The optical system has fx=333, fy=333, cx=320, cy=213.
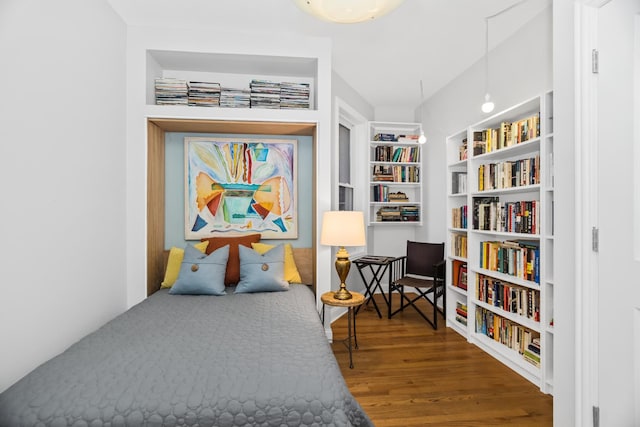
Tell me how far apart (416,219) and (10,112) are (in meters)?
4.28

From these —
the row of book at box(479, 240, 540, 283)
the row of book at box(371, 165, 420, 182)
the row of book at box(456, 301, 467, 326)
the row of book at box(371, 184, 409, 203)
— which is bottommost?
the row of book at box(456, 301, 467, 326)

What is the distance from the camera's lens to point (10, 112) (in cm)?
154

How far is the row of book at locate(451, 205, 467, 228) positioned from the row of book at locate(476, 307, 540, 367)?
33.2 inches

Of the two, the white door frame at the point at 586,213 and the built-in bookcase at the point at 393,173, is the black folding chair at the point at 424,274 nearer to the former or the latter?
the built-in bookcase at the point at 393,173

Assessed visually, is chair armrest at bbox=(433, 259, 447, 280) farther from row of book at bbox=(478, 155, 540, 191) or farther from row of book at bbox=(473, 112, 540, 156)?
row of book at bbox=(473, 112, 540, 156)

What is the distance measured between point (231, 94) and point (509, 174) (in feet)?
8.11

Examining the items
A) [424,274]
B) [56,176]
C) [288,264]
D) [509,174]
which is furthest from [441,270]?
[56,176]

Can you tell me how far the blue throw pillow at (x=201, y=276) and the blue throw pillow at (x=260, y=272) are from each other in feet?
0.53

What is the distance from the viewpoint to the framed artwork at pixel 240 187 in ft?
10.6

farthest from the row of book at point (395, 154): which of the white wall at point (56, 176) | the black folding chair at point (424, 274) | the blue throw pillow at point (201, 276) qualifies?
the white wall at point (56, 176)

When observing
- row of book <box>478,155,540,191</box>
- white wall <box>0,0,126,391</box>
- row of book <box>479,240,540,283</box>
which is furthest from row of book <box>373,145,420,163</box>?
white wall <box>0,0,126,391</box>

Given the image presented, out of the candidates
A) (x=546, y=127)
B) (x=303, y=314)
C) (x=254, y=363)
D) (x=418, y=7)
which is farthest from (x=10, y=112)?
(x=546, y=127)

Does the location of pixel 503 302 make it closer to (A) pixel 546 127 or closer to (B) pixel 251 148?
(A) pixel 546 127

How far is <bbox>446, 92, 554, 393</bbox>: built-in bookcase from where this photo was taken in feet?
7.60
